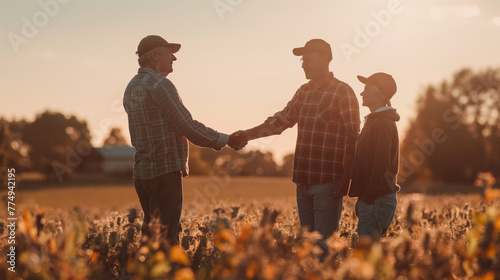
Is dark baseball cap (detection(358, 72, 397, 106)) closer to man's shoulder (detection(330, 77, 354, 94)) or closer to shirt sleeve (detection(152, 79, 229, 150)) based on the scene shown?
man's shoulder (detection(330, 77, 354, 94))

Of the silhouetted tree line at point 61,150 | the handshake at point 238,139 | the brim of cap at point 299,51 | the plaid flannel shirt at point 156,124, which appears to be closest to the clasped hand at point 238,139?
the handshake at point 238,139

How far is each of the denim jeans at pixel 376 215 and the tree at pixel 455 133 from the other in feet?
177

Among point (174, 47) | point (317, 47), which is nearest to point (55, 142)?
point (174, 47)

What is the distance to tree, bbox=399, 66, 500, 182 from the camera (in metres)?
58.2

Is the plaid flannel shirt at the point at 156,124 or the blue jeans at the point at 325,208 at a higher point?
the plaid flannel shirt at the point at 156,124

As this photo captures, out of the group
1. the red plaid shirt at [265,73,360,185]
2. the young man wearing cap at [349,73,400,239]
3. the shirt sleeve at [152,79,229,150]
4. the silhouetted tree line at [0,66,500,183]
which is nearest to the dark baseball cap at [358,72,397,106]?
the young man wearing cap at [349,73,400,239]

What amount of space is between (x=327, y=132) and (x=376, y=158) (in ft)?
2.76

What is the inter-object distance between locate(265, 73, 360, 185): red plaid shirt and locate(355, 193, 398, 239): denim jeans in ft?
2.12

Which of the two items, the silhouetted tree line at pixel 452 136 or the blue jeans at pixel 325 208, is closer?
the blue jeans at pixel 325 208

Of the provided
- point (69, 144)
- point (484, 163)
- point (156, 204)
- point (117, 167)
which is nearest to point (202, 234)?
point (156, 204)

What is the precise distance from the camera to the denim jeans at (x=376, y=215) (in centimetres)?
511

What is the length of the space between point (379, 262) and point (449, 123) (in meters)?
62.2

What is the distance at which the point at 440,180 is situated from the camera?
61.3m

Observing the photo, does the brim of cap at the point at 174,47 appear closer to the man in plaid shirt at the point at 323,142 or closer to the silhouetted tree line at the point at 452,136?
the man in plaid shirt at the point at 323,142
